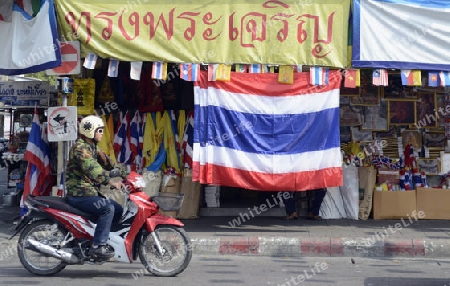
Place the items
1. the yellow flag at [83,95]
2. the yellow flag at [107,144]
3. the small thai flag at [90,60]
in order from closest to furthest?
1. the small thai flag at [90,60]
2. the yellow flag at [83,95]
3. the yellow flag at [107,144]

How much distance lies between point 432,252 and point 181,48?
4.57m

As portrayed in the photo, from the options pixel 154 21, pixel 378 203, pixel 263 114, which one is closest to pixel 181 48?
pixel 154 21

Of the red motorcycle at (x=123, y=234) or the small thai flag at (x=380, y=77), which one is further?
the small thai flag at (x=380, y=77)

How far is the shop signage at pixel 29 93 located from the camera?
11469 millimetres

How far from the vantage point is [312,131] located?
9344 mm

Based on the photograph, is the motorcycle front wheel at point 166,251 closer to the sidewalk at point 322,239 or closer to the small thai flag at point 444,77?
the sidewalk at point 322,239

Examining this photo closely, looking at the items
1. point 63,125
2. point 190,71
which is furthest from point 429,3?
point 63,125

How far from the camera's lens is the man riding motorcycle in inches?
259

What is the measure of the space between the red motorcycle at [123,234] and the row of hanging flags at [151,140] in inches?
154

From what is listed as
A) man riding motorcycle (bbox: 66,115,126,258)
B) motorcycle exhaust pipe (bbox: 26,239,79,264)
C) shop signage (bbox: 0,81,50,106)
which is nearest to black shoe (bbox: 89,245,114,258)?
man riding motorcycle (bbox: 66,115,126,258)

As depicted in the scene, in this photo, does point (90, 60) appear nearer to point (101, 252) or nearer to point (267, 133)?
point (267, 133)

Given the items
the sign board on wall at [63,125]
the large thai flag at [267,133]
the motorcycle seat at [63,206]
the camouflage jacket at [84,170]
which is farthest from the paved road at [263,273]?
the sign board on wall at [63,125]

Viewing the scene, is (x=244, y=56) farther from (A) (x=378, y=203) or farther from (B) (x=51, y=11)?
(A) (x=378, y=203)

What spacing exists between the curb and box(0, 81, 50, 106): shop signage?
4.44 meters
